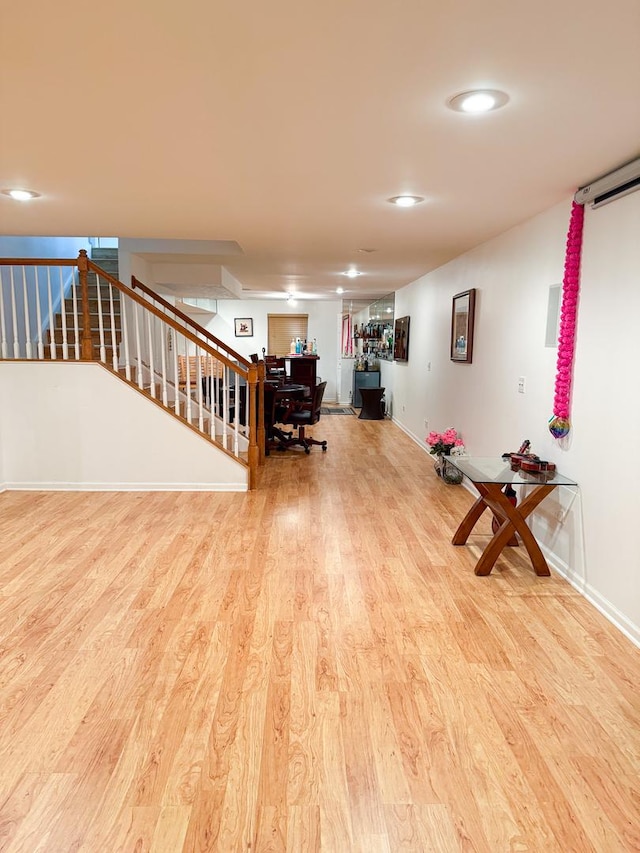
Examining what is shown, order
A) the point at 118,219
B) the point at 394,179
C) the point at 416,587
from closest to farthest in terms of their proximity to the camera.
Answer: the point at 394,179 → the point at 416,587 → the point at 118,219

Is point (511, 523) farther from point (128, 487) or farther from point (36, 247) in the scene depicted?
point (36, 247)

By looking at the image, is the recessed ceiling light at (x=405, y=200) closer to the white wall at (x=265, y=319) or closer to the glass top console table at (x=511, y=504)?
the glass top console table at (x=511, y=504)

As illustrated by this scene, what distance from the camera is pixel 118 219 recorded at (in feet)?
12.2

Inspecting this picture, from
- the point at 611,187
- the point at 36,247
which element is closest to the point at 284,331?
the point at 36,247

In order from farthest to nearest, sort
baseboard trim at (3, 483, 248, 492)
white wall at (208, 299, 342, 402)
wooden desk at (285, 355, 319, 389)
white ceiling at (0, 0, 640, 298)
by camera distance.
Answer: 1. white wall at (208, 299, 342, 402)
2. wooden desk at (285, 355, 319, 389)
3. baseboard trim at (3, 483, 248, 492)
4. white ceiling at (0, 0, 640, 298)

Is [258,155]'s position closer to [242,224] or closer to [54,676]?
[242,224]

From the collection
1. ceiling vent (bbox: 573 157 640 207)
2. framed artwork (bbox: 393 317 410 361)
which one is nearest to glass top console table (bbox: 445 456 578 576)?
ceiling vent (bbox: 573 157 640 207)

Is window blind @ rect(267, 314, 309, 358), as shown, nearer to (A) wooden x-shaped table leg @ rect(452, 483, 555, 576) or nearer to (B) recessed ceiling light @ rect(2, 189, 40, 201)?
(B) recessed ceiling light @ rect(2, 189, 40, 201)

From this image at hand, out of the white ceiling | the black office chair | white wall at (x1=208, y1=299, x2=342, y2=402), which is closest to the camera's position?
the white ceiling

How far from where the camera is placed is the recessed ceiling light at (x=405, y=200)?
9.88ft

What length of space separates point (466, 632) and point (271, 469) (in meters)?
3.43

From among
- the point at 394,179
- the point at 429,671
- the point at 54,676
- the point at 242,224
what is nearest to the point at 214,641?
the point at 54,676

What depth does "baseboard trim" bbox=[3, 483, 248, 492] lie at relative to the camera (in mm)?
4742

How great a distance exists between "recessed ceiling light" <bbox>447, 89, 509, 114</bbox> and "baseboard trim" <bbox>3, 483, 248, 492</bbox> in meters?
3.61
